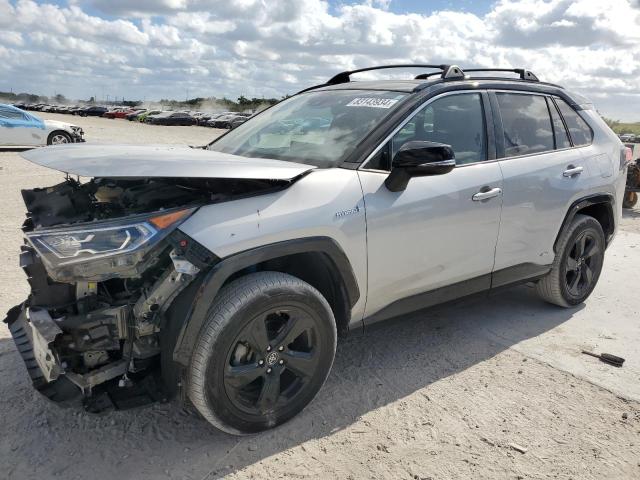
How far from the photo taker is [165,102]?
115688 mm

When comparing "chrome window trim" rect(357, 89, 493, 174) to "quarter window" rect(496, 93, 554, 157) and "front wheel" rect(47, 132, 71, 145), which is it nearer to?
"quarter window" rect(496, 93, 554, 157)

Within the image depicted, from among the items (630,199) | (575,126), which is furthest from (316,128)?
(630,199)

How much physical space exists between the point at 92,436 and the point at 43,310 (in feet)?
2.54

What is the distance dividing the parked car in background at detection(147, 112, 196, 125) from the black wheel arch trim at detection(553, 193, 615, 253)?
51161mm

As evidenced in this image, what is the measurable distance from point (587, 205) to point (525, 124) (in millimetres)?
916

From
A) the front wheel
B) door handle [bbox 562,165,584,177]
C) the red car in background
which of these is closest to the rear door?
door handle [bbox 562,165,584,177]

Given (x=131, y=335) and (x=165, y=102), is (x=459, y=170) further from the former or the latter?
(x=165, y=102)

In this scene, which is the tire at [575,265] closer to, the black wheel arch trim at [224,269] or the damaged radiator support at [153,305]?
the black wheel arch trim at [224,269]

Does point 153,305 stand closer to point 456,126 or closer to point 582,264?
point 456,126

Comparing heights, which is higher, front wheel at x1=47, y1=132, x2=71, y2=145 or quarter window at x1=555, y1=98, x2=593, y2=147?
quarter window at x1=555, y1=98, x2=593, y2=147

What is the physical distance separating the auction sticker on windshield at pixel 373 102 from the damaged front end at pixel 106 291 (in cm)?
122

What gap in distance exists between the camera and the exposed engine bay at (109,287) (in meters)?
2.31

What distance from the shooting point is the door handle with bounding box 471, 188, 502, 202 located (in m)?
3.46

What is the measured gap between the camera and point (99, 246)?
90.7 inches
